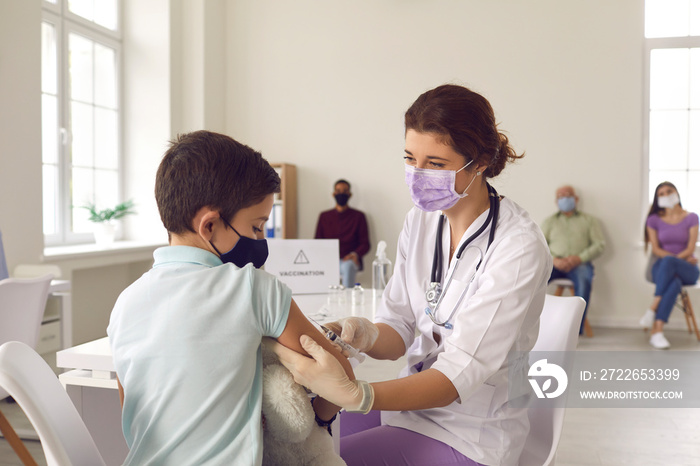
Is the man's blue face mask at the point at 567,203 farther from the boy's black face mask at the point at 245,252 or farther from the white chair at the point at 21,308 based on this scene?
the boy's black face mask at the point at 245,252

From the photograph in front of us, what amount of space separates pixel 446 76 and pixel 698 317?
10.2ft

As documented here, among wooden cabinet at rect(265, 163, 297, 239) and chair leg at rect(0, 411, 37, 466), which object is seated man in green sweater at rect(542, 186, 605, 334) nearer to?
wooden cabinet at rect(265, 163, 297, 239)

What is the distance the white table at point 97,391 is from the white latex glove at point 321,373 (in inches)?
12.1

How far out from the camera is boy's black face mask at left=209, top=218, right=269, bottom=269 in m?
1.09

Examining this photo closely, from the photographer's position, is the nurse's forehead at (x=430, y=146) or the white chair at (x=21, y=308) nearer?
the nurse's forehead at (x=430, y=146)

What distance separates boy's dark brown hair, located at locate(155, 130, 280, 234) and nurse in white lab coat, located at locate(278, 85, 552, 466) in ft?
1.09

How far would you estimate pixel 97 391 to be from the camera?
1687 millimetres

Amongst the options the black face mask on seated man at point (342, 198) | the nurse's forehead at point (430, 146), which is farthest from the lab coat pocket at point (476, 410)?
the black face mask on seated man at point (342, 198)

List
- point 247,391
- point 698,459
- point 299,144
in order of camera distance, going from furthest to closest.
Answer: point 299,144 < point 698,459 < point 247,391

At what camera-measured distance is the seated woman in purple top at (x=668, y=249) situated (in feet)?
16.4

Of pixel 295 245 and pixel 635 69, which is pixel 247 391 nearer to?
pixel 295 245

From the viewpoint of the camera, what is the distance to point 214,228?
3.53ft

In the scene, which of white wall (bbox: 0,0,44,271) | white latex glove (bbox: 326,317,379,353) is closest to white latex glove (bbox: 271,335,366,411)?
white latex glove (bbox: 326,317,379,353)

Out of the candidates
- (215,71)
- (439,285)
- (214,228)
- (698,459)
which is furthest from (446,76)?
(214,228)
